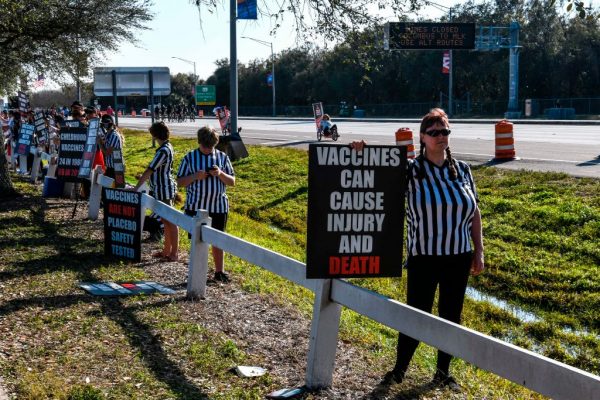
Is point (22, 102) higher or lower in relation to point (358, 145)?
higher

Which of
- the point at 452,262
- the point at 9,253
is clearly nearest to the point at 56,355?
the point at 452,262

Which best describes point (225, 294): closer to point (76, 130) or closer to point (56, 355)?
point (56, 355)

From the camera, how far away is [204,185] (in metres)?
8.57

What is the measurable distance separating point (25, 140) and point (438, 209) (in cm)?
1899

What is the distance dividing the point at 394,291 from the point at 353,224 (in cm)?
588

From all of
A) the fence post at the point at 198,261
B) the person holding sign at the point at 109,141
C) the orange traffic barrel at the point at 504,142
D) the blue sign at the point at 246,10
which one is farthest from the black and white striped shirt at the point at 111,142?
the orange traffic barrel at the point at 504,142

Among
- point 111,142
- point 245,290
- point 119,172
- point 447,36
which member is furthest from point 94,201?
point 447,36

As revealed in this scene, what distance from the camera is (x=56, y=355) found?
240 inches

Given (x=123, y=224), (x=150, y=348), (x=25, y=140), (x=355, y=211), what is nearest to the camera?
(x=355, y=211)

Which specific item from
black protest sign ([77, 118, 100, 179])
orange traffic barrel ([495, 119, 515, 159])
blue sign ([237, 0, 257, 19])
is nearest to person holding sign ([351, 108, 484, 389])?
blue sign ([237, 0, 257, 19])

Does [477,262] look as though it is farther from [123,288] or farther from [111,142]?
[111,142]

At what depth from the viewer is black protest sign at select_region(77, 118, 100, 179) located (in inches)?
535

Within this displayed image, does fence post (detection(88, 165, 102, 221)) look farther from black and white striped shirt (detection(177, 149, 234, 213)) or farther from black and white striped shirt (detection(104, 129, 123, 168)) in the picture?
black and white striped shirt (detection(177, 149, 234, 213))

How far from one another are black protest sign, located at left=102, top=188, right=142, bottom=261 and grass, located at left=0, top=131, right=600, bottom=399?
8.2 inches
